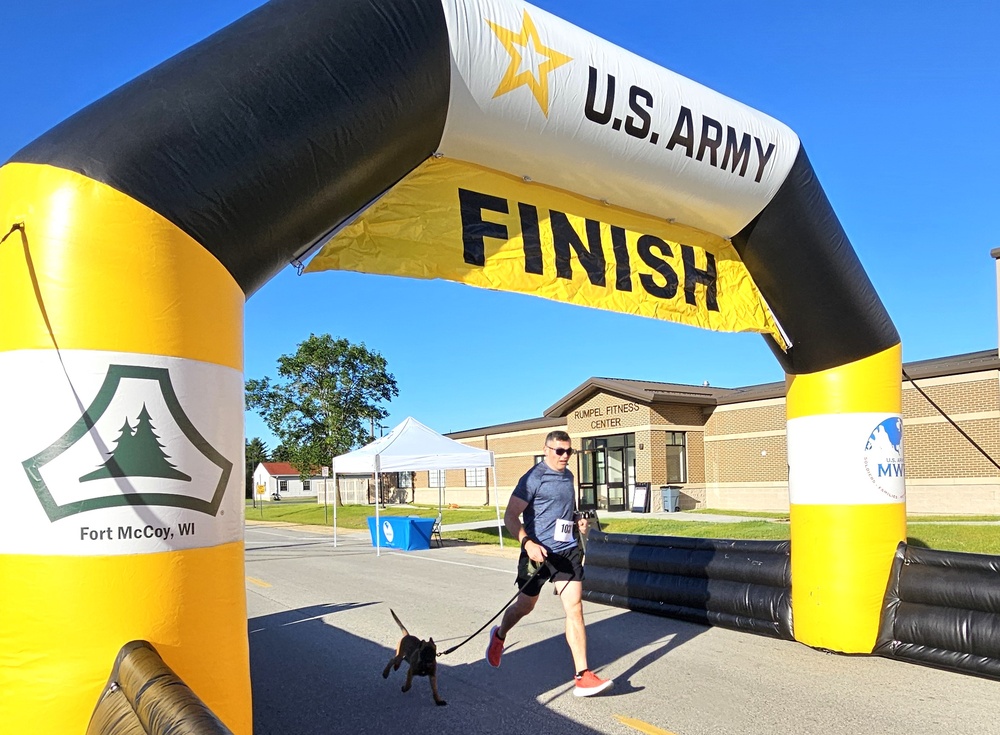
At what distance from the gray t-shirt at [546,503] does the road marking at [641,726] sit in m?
1.27

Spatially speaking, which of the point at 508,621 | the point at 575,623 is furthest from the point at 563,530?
the point at 508,621

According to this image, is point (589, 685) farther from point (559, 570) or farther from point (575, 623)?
point (559, 570)

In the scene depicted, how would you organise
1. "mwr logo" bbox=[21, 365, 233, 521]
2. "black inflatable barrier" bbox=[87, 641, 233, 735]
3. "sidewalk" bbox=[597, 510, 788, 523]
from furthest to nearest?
"sidewalk" bbox=[597, 510, 788, 523]
"mwr logo" bbox=[21, 365, 233, 521]
"black inflatable barrier" bbox=[87, 641, 233, 735]

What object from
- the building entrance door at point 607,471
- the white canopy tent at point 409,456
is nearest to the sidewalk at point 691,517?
the building entrance door at point 607,471

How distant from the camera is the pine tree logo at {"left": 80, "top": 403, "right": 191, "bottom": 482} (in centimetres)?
292

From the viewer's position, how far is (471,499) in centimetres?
4138

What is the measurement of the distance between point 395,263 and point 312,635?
469 centimetres

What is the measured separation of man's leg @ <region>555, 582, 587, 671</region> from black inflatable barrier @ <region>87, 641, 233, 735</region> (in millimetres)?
3433

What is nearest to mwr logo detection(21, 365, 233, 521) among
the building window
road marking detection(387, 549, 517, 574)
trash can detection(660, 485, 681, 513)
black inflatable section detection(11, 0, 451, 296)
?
black inflatable section detection(11, 0, 451, 296)

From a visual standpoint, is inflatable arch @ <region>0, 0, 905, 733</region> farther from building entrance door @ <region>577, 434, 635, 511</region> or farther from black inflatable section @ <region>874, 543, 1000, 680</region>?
building entrance door @ <region>577, 434, 635, 511</region>

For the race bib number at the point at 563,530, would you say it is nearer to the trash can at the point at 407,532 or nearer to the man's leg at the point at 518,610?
the man's leg at the point at 518,610

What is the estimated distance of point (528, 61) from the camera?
4.73 m

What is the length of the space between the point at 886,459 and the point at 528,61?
181 inches

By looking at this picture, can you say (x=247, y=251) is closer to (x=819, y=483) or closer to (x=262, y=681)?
(x=262, y=681)
